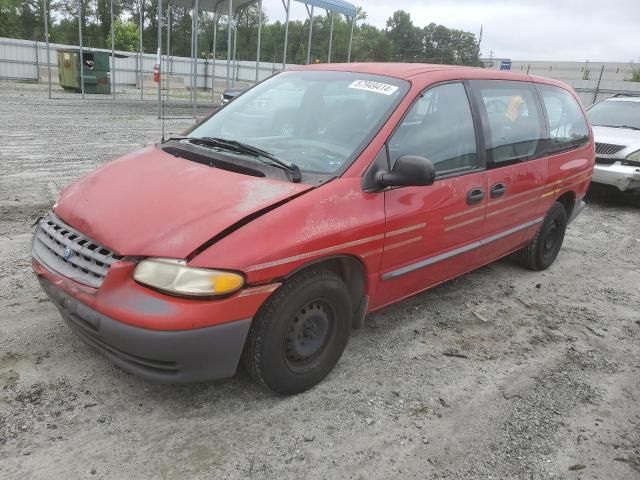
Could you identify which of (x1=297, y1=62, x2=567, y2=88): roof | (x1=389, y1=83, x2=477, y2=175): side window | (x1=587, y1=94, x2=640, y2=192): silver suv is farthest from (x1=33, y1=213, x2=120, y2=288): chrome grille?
(x1=587, y1=94, x2=640, y2=192): silver suv

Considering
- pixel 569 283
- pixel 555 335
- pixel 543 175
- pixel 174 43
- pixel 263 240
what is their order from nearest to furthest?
1. pixel 263 240
2. pixel 555 335
3. pixel 543 175
4. pixel 569 283
5. pixel 174 43

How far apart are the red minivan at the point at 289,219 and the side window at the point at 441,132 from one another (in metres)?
0.01

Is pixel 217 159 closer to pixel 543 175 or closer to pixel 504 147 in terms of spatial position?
pixel 504 147

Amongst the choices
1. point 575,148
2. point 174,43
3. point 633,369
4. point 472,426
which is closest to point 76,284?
point 472,426

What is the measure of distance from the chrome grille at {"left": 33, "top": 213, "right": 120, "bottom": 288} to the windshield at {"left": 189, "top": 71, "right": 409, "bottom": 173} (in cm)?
115

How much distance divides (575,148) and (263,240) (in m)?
3.88

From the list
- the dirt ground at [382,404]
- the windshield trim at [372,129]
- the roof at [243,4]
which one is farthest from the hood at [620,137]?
the roof at [243,4]

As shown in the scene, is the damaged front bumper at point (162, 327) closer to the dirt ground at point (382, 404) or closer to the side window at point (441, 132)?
the dirt ground at point (382, 404)

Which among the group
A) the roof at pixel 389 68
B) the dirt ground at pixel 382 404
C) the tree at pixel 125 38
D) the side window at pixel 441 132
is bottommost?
the dirt ground at pixel 382 404

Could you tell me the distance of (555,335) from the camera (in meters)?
3.96

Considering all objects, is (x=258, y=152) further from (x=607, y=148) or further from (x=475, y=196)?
(x=607, y=148)

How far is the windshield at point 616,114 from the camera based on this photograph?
928 cm

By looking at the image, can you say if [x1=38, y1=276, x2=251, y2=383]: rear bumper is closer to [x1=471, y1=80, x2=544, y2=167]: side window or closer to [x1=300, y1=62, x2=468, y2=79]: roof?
[x1=300, y1=62, x2=468, y2=79]: roof

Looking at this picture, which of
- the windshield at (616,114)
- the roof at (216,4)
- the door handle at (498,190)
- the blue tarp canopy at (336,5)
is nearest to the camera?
the door handle at (498,190)
